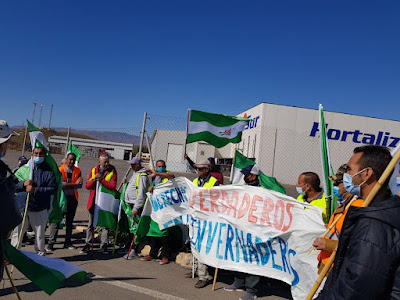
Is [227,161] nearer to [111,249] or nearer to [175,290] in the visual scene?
[111,249]

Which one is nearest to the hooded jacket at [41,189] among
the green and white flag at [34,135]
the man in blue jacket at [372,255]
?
the green and white flag at [34,135]

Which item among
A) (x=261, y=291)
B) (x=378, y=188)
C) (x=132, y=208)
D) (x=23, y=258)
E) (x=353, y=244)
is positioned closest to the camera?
(x=353, y=244)

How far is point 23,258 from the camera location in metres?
2.81

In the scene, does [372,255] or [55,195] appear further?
[55,195]

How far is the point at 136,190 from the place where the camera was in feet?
22.8

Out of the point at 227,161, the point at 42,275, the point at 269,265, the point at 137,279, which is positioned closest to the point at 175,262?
the point at 137,279

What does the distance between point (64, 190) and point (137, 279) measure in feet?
9.46

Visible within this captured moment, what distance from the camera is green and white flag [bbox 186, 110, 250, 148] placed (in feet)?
23.6

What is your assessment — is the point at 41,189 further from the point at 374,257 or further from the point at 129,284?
the point at 374,257

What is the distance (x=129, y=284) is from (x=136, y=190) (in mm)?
2150

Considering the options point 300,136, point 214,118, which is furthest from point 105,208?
point 300,136

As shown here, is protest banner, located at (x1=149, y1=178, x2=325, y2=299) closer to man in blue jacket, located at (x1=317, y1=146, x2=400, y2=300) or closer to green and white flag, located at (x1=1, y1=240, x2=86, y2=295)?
green and white flag, located at (x1=1, y1=240, x2=86, y2=295)

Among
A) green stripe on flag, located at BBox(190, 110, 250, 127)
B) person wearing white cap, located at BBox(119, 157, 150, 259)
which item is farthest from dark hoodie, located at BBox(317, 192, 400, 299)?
green stripe on flag, located at BBox(190, 110, 250, 127)

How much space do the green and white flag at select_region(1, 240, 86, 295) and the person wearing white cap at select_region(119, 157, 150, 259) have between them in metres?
3.67
